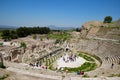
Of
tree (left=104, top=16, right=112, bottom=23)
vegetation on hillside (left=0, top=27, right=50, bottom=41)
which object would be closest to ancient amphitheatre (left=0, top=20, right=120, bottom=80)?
tree (left=104, top=16, right=112, bottom=23)

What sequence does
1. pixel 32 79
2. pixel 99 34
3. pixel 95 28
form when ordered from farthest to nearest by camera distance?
pixel 95 28
pixel 99 34
pixel 32 79

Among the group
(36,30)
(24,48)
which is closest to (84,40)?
(24,48)

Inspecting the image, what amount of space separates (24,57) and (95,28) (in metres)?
35.0

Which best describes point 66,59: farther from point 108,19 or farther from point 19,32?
point 19,32

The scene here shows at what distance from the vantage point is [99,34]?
47.9 m

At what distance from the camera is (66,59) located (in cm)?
2867

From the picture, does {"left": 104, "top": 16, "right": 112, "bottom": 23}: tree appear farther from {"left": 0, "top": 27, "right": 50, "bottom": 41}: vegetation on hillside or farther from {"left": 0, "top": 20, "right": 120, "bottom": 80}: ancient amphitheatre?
{"left": 0, "top": 27, "right": 50, "bottom": 41}: vegetation on hillside

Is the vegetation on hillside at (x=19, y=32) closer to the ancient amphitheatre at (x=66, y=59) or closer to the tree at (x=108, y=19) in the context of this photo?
the ancient amphitheatre at (x=66, y=59)

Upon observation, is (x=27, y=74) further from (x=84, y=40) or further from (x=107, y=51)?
(x=84, y=40)

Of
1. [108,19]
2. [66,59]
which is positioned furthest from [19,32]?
[108,19]

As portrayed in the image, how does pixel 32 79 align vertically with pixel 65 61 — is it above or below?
above

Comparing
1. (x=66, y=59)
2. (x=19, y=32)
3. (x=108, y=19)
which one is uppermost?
(x=108, y=19)

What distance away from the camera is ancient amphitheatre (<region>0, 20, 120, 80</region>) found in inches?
527

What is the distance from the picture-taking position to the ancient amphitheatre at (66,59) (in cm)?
1338
